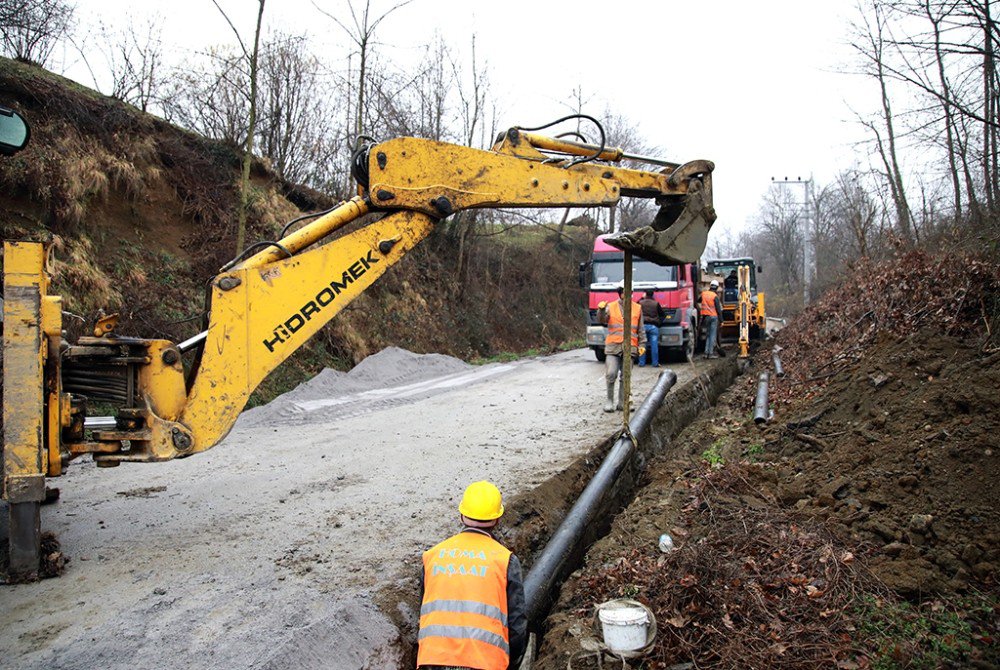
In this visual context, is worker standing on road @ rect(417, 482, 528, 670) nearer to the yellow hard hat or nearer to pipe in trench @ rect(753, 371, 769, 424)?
the yellow hard hat

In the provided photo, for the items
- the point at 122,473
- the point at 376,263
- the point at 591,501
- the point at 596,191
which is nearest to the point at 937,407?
the point at 591,501

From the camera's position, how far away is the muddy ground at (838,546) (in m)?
3.44

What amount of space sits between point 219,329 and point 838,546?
427 cm

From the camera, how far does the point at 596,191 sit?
5.52m

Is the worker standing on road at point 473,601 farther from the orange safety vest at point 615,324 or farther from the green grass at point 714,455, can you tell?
the orange safety vest at point 615,324

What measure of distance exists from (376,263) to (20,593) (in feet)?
9.81

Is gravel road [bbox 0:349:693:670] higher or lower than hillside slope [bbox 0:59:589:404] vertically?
lower

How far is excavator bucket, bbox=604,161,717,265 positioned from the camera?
5727 millimetres

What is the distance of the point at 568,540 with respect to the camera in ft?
16.9

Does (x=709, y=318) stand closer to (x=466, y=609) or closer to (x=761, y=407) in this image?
(x=761, y=407)

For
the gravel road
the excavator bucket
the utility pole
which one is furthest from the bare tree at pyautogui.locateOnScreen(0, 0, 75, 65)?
the utility pole

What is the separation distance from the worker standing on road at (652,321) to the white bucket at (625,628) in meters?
11.1

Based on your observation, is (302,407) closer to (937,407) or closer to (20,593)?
(20,593)

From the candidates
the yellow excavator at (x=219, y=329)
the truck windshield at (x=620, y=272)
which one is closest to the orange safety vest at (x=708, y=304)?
the truck windshield at (x=620, y=272)
